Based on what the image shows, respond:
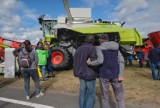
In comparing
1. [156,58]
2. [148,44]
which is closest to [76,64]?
[156,58]

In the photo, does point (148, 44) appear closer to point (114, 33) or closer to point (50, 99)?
point (114, 33)

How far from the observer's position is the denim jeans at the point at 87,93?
19.1ft

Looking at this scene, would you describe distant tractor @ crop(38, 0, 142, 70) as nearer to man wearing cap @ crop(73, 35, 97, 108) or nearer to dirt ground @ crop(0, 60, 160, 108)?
dirt ground @ crop(0, 60, 160, 108)

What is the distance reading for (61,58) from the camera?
13.7 m

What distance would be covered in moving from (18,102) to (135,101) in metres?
3.18

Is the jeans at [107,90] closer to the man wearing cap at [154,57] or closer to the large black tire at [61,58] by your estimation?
the man wearing cap at [154,57]

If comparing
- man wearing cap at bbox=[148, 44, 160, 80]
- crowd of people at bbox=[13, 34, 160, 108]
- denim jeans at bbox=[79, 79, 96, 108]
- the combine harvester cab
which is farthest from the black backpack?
the combine harvester cab

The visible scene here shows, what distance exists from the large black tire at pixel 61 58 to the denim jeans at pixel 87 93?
298 inches

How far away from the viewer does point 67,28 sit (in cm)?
1403

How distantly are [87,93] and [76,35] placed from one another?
823 cm

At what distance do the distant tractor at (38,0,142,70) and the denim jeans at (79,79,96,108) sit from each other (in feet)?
22.2

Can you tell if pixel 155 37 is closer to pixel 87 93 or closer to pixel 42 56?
pixel 42 56

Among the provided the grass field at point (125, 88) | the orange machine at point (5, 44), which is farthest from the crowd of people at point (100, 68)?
the orange machine at point (5, 44)

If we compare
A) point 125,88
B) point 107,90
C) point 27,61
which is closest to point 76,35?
point 125,88
